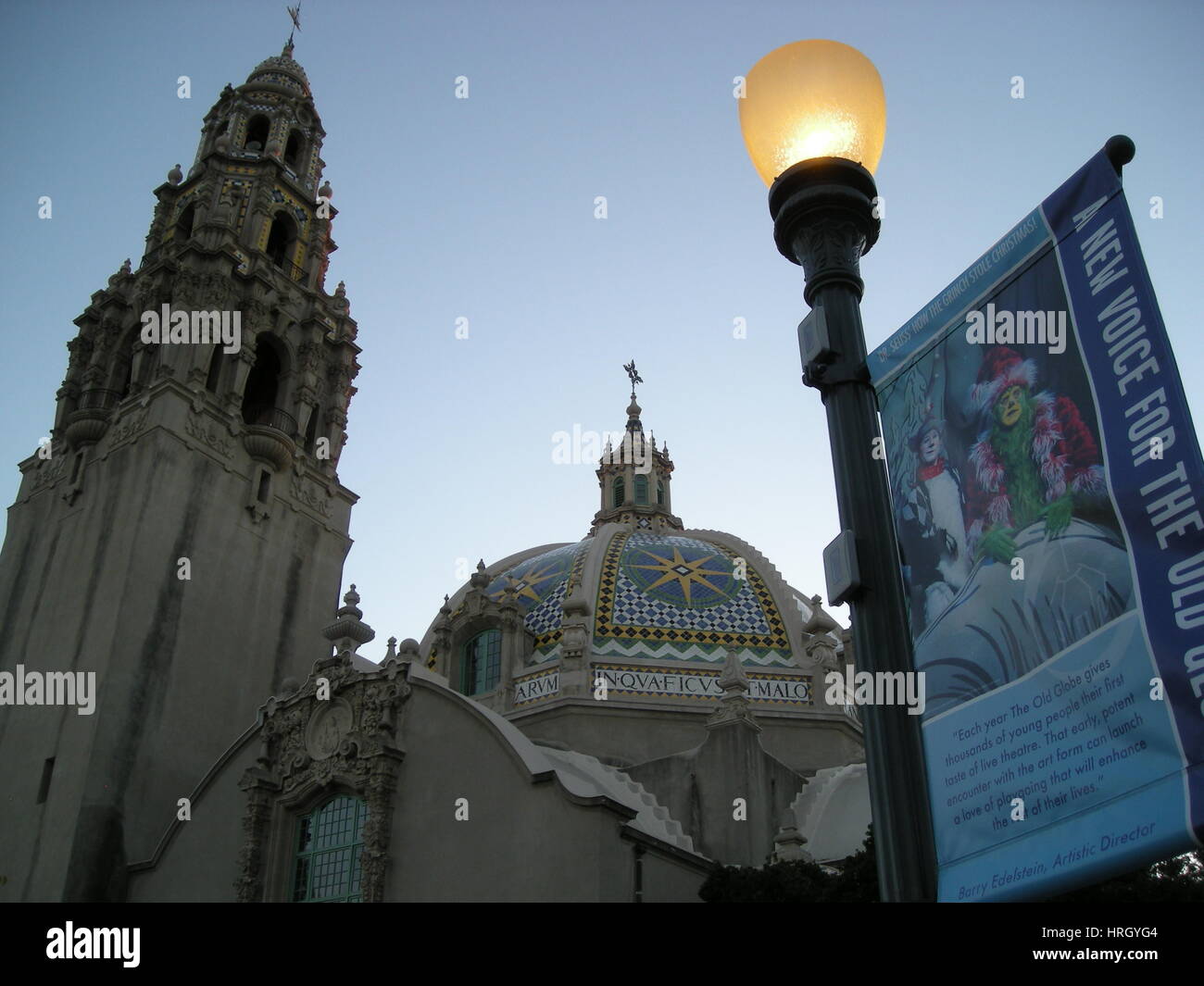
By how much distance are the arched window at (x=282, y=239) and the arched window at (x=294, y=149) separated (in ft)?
9.07

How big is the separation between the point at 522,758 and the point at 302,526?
11689 millimetres

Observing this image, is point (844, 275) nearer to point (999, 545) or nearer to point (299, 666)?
point (999, 545)

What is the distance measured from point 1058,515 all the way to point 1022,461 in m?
0.33

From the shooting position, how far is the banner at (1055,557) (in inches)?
135

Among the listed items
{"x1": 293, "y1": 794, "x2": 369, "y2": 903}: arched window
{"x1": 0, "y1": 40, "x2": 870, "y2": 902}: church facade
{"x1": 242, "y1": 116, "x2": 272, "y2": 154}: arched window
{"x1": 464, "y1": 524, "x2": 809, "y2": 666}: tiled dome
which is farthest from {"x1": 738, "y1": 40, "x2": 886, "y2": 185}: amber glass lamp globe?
{"x1": 242, "y1": 116, "x2": 272, "y2": 154}: arched window

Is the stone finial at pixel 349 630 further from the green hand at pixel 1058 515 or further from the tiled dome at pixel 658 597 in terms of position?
the green hand at pixel 1058 515

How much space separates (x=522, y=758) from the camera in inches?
693

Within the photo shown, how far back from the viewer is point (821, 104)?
4934 mm

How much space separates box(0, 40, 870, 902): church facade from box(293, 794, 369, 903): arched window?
0.07 meters

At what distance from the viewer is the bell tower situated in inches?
832

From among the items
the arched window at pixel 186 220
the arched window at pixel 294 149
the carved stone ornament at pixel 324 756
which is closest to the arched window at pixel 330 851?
the carved stone ornament at pixel 324 756

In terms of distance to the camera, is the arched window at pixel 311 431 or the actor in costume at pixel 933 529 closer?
the actor in costume at pixel 933 529
